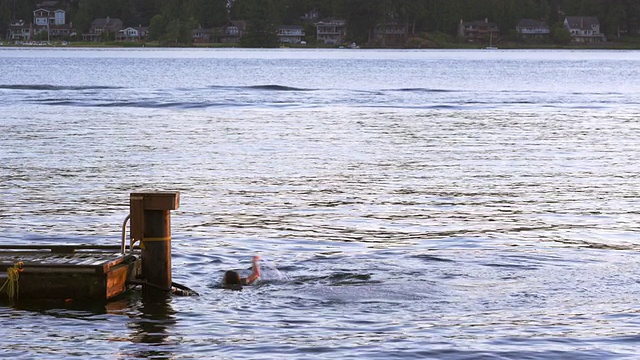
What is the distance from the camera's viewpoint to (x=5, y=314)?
1401 centimetres

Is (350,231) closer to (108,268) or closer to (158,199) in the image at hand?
(158,199)

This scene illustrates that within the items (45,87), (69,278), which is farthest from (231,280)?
(45,87)

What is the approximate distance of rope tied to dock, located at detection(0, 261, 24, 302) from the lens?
14.3m

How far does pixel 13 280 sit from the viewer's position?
14.3m

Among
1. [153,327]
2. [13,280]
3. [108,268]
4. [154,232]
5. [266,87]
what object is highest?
[154,232]

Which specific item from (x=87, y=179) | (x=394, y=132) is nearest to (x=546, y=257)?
(x=87, y=179)

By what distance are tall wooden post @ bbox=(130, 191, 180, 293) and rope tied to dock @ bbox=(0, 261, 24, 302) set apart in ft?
4.88

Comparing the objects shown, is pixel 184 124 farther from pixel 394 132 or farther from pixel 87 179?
pixel 87 179

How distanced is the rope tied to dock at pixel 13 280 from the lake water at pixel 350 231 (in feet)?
1.24

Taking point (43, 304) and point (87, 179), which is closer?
point (43, 304)

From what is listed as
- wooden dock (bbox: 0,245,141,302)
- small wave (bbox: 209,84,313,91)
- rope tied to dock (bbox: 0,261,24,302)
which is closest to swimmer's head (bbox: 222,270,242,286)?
wooden dock (bbox: 0,245,141,302)

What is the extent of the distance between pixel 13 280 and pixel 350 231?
7.37 m

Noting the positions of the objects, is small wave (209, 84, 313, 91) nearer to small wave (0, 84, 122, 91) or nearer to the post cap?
→ small wave (0, 84, 122, 91)

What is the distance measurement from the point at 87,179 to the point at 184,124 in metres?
20.2
